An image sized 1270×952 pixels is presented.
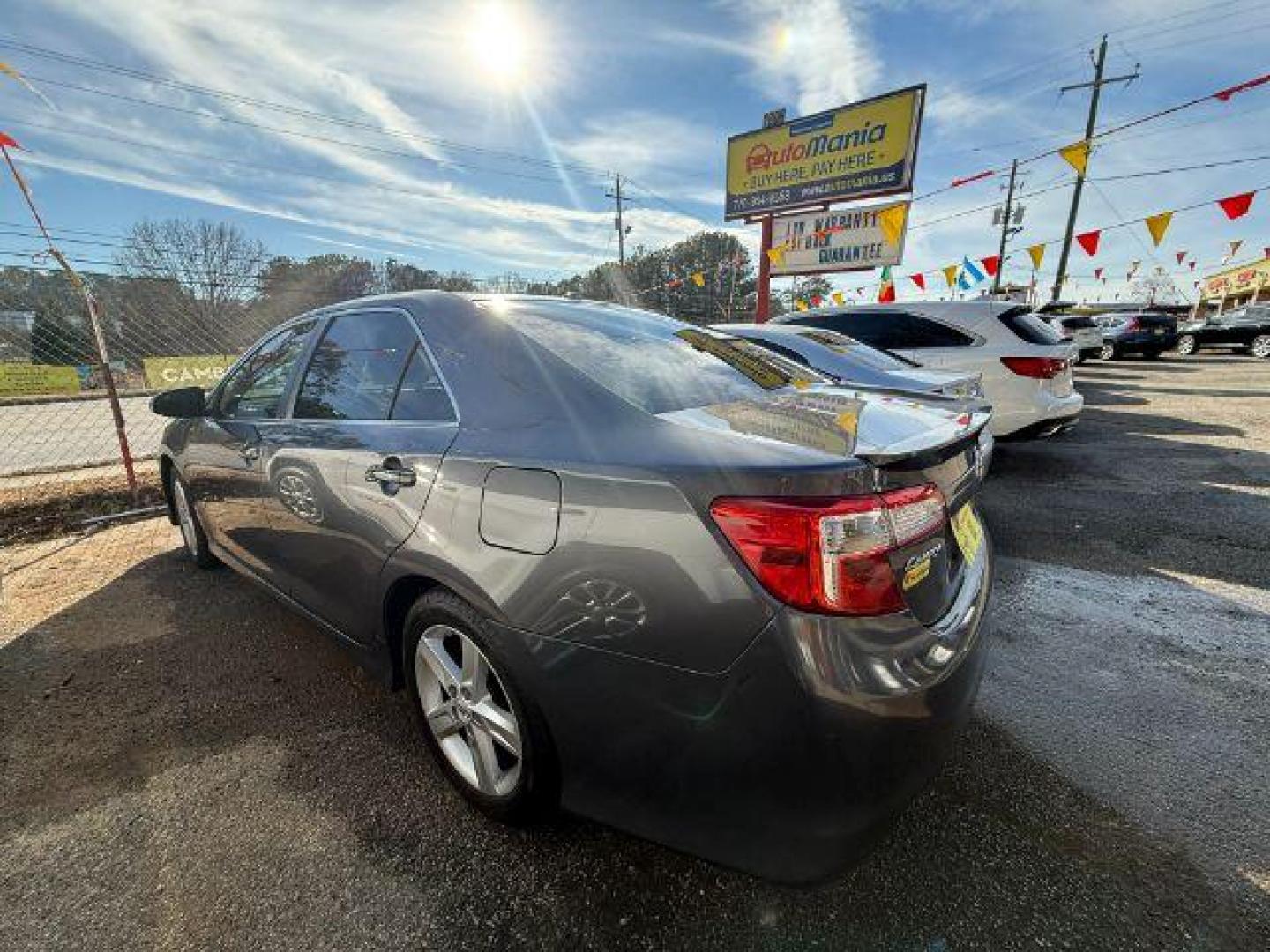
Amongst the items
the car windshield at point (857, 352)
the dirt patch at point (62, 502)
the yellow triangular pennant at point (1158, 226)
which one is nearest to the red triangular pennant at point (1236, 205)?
the yellow triangular pennant at point (1158, 226)

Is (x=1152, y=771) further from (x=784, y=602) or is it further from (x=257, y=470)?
(x=257, y=470)

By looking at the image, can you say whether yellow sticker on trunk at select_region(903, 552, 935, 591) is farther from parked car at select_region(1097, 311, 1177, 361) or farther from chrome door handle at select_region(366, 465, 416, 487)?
parked car at select_region(1097, 311, 1177, 361)

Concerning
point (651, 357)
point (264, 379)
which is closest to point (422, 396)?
point (651, 357)

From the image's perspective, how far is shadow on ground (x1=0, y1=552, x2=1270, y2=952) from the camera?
1.50 metres

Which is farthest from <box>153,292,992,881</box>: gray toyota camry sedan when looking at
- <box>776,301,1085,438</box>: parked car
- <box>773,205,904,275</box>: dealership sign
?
<box>773,205,904,275</box>: dealership sign

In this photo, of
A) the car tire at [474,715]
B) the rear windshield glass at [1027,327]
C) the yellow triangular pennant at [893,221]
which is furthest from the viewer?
the yellow triangular pennant at [893,221]

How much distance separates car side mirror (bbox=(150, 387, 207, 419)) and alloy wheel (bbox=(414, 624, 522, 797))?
2.16m

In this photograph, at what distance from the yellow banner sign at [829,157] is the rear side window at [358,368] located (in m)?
12.9

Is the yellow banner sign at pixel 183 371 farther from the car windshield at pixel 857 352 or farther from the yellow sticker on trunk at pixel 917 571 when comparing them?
the yellow sticker on trunk at pixel 917 571

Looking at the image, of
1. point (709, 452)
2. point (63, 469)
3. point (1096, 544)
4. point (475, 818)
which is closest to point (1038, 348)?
point (1096, 544)

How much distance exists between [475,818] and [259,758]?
34.4 inches

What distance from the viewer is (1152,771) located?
78.9 inches

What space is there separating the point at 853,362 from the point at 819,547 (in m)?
4.00

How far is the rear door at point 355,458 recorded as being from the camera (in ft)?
6.13
